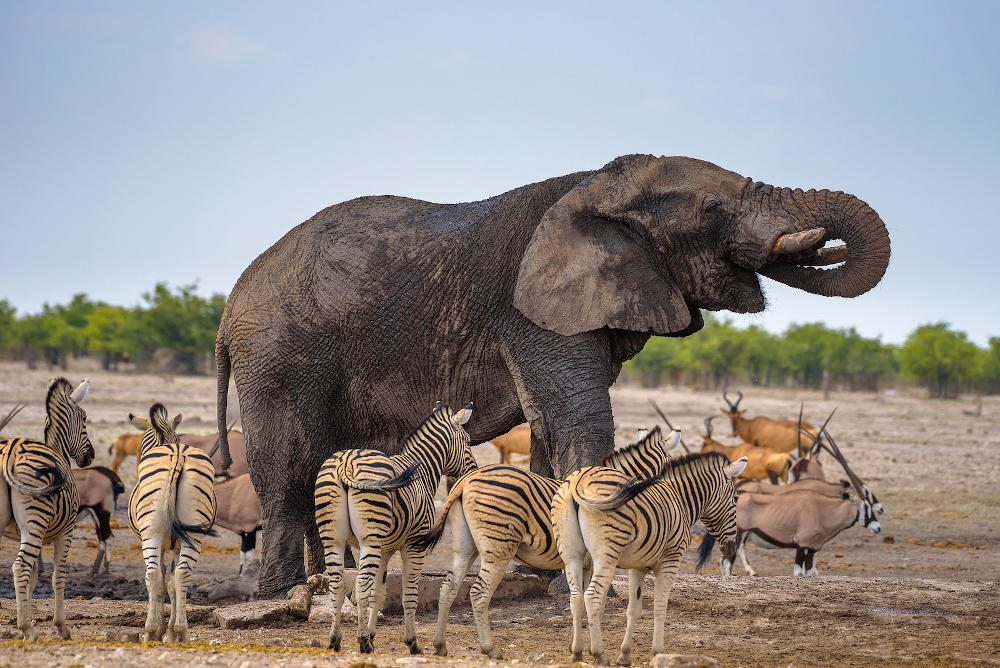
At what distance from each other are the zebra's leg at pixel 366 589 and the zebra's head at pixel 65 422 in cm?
295

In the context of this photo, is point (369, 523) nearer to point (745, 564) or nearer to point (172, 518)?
point (172, 518)

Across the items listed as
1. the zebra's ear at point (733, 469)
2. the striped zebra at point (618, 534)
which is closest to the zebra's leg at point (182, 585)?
the striped zebra at point (618, 534)

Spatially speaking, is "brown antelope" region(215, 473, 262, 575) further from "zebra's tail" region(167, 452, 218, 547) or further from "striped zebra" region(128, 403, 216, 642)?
"zebra's tail" region(167, 452, 218, 547)

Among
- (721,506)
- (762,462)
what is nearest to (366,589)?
(721,506)

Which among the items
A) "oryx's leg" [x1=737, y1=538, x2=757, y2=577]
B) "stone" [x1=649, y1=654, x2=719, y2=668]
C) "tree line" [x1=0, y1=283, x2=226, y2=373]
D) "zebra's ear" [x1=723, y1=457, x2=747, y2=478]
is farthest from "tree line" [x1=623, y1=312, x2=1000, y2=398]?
"stone" [x1=649, y1=654, x2=719, y2=668]

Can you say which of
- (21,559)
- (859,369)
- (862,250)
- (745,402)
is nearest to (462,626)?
(21,559)

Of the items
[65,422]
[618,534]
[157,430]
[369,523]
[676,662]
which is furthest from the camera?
[65,422]

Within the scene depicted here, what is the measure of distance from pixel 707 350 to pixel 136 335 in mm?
38764

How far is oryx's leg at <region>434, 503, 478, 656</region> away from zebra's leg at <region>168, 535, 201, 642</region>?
163 cm

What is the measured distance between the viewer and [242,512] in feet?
38.7

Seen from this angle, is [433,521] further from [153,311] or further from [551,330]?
[153,311]

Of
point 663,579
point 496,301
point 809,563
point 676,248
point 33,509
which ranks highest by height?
point 676,248

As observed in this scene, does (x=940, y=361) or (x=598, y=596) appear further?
(x=940, y=361)

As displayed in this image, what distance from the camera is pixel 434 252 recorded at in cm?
930
